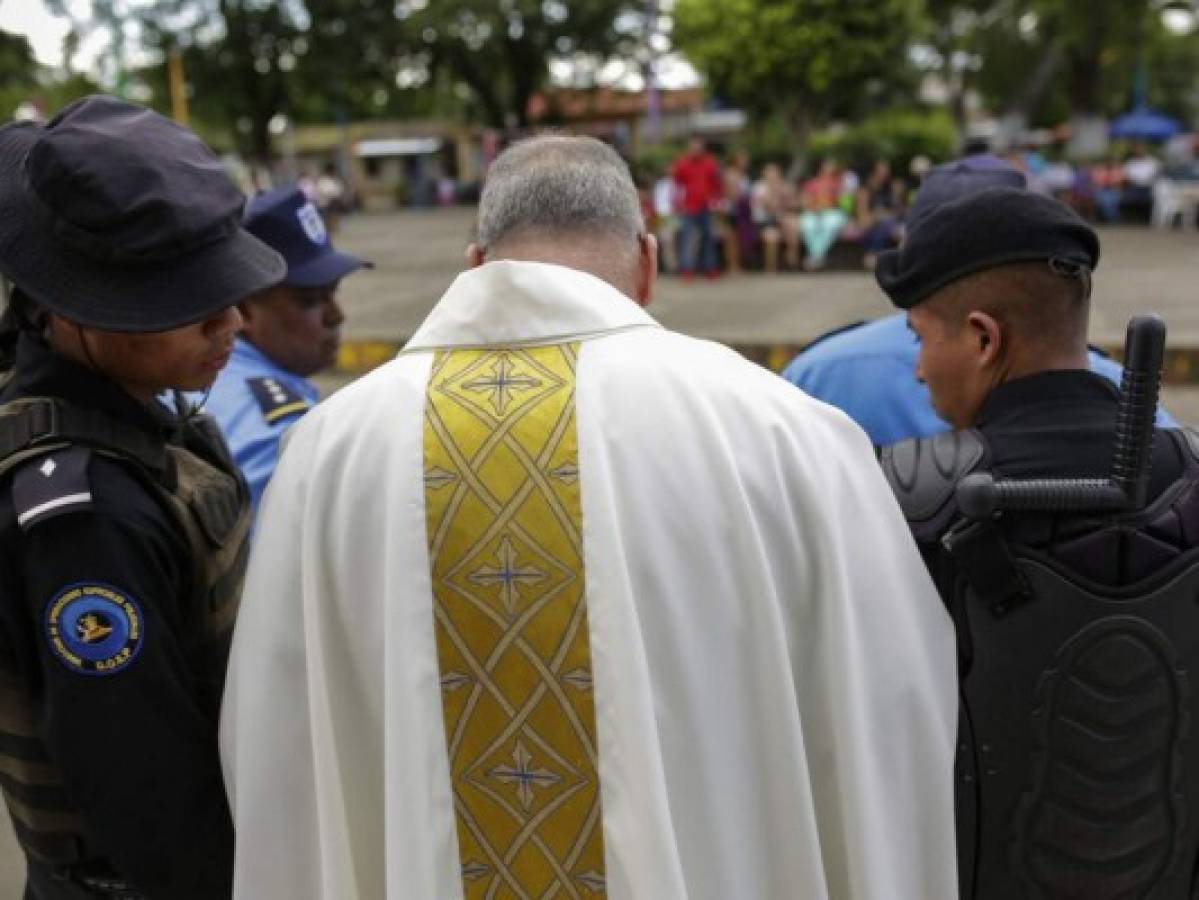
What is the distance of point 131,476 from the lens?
1.43 metres

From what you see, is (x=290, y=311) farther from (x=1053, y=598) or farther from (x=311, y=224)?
(x=1053, y=598)

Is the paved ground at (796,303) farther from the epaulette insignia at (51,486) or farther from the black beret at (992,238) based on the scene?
the epaulette insignia at (51,486)

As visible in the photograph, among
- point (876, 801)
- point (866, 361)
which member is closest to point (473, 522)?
point (876, 801)

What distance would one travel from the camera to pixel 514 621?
132 cm

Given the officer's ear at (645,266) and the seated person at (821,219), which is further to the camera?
the seated person at (821,219)

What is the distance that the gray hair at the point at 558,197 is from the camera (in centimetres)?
147

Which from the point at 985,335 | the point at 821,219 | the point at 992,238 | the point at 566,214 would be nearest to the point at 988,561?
the point at 985,335

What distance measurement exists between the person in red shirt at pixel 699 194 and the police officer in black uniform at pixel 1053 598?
11759mm

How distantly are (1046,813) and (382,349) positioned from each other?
8295 millimetres

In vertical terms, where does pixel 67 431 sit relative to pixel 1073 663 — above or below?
above

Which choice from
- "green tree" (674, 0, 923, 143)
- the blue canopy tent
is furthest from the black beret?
the blue canopy tent

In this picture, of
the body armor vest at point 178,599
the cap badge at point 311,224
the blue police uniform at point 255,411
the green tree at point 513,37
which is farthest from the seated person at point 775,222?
the green tree at point 513,37

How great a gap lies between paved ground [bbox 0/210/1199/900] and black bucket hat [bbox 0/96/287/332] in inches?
255

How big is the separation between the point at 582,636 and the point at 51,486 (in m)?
0.64
